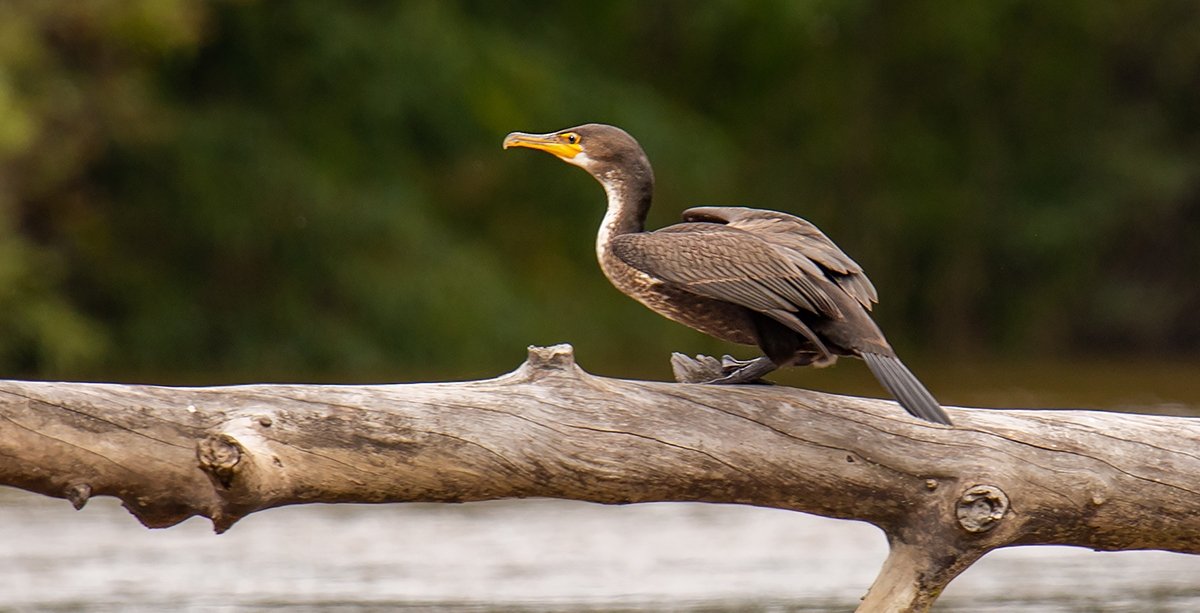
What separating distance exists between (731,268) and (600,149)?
0.63m

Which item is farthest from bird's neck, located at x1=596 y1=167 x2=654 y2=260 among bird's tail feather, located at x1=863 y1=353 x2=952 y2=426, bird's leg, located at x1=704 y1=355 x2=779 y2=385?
bird's tail feather, located at x1=863 y1=353 x2=952 y2=426

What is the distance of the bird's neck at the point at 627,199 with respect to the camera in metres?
4.59

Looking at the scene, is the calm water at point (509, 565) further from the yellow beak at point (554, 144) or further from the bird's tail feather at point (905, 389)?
the bird's tail feather at point (905, 389)

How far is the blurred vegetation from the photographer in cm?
1364

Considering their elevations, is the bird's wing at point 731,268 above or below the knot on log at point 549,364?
above

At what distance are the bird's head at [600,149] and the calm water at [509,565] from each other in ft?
5.84

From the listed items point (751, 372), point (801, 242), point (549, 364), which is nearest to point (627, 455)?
point (549, 364)

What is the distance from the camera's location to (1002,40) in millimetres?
21062

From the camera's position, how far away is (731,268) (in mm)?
4195

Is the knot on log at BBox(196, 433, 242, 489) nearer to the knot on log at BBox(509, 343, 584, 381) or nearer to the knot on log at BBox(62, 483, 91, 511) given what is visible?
the knot on log at BBox(62, 483, 91, 511)

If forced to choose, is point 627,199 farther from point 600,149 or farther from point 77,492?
point 77,492

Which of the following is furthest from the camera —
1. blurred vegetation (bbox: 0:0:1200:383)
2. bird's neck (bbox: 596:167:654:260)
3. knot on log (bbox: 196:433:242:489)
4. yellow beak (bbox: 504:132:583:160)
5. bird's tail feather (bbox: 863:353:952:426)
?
blurred vegetation (bbox: 0:0:1200:383)

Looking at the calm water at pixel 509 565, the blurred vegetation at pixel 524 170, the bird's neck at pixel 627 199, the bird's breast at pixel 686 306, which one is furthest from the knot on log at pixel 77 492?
the blurred vegetation at pixel 524 170

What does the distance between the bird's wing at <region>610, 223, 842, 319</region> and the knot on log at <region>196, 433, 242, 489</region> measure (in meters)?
1.14
